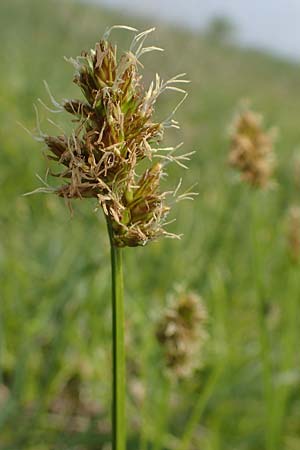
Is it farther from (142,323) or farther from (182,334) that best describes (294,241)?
(182,334)

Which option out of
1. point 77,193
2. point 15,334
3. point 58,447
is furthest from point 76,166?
point 15,334

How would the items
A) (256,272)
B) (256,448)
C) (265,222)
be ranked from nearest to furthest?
(256,272)
(256,448)
(265,222)

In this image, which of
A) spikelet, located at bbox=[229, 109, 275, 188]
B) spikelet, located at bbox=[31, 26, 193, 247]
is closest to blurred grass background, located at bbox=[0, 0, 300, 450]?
spikelet, located at bbox=[229, 109, 275, 188]

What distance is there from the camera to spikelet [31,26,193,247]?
56 centimetres

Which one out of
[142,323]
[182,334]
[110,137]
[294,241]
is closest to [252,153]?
[294,241]

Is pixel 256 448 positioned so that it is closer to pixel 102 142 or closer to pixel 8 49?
pixel 102 142

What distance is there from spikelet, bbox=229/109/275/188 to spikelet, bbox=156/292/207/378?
16.4 inches

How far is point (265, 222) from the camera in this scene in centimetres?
304

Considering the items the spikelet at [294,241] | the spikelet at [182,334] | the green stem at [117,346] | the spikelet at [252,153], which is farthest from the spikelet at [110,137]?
the spikelet at [294,241]

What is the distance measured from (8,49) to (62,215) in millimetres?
3084

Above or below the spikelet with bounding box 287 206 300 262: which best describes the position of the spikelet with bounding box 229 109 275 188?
above

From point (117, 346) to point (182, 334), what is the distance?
0.45m

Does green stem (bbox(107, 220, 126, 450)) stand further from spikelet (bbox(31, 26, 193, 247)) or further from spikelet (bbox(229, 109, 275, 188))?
spikelet (bbox(229, 109, 275, 188))

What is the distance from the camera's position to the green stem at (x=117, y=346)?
579mm
